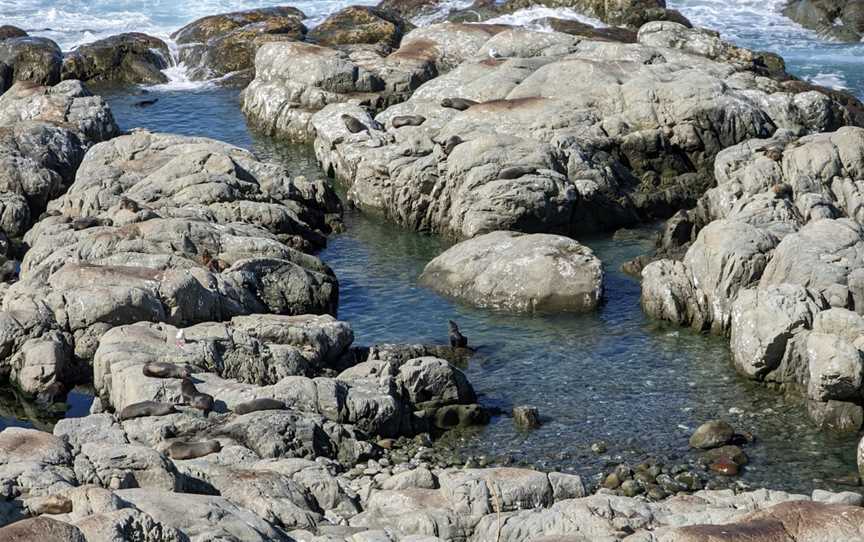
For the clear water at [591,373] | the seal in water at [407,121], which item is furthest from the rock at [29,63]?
the clear water at [591,373]

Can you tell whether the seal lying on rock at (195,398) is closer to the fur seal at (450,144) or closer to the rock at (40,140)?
the rock at (40,140)

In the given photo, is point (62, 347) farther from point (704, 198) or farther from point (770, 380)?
point (704, 198)

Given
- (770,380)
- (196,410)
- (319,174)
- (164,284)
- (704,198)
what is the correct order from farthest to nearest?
1. (319,174)
2. (704,198)
3. (164,284)
4. (770,380)
5. (196,410)

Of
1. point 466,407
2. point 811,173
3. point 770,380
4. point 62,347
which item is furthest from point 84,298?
point 811,173

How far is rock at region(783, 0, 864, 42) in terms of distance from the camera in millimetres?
67188

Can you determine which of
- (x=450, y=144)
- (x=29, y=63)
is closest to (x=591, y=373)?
(x=450, y=144)

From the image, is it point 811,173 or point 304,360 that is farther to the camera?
point 811,173

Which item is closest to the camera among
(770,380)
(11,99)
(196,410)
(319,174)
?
(196,410)

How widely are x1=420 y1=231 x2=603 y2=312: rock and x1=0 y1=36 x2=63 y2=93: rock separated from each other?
30.9 meters

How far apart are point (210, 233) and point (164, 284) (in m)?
5.15

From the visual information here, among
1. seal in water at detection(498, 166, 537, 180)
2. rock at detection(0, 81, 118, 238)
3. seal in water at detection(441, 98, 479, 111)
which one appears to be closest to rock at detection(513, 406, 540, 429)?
seal in water at detection(498, 166, 537, 180)

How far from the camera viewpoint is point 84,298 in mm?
34688

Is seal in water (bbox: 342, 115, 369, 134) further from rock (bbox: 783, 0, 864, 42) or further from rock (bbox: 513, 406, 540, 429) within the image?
rock (bbox: 783, 0, 864, 42)

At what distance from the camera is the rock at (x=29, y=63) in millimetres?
62656
